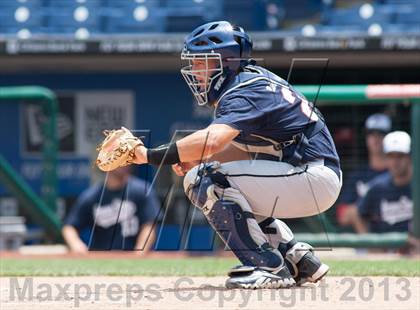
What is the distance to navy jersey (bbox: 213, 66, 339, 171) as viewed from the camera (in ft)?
14.8

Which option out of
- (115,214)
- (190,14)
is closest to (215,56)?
(115,214)

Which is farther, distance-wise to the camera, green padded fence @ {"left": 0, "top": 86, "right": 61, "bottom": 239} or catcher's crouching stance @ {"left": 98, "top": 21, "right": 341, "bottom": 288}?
green padded fence @ {"left": 0, "top": 86, "right": 61, "bottom": 239}

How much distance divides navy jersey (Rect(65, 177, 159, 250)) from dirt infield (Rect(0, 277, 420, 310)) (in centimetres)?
313

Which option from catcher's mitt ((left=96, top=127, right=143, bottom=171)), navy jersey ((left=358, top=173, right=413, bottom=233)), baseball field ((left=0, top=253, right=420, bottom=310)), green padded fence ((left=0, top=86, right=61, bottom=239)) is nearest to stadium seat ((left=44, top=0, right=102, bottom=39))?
green padded fence ((left=0, top=86, right=61, bottom=239))

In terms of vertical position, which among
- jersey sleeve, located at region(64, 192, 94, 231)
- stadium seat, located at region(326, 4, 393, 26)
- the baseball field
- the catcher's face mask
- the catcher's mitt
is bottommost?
jersey sleeve, located at region(64, 192, 94, 231)

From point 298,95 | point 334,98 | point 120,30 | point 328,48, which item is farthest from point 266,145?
point 120,30

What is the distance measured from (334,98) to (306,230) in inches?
50.3

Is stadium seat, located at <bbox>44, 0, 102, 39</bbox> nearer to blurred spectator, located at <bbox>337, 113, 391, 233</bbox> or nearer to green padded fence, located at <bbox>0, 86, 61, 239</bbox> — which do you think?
green padded fence, located at <bbox>0, 86, 61, 239</bbox>

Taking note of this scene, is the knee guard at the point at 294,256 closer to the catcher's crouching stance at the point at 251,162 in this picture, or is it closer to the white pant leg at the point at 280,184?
the catcher's crouching stance at the point at 251,162

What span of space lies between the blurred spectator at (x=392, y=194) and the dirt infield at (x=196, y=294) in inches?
131

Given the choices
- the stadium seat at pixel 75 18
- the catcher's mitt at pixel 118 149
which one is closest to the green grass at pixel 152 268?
the catcher's mitt at pixel 118 149

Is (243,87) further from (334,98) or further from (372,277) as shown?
(334,98)

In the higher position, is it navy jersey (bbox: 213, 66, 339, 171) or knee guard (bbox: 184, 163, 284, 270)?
navy jersey (bbox: 213, 66, 339, 171)

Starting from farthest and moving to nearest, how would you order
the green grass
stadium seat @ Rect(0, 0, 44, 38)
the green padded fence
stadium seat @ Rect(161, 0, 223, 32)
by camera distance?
stadium seat @ Rect(0, 0, 44, 38) < stadium seat @ Rect(161, 0, 223, 32) < the green padded fence < the green grass
